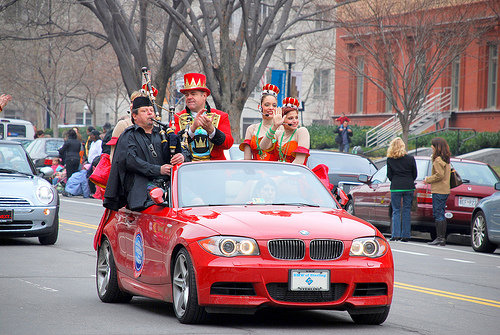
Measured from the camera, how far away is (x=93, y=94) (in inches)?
2542

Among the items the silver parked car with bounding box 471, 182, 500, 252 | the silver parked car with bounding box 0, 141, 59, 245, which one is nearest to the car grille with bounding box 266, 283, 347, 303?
the silver parked car with bounding box 0, 141, 59, 245

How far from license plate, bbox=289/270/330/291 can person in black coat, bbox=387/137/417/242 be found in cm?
1102

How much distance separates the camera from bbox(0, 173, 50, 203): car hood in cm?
1459

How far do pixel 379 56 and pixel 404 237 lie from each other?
12.9 m

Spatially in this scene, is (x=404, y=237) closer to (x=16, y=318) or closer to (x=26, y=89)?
(x=16, y=318)

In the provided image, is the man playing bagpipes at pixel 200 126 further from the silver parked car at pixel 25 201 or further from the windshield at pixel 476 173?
the windshield at pixel 476 173

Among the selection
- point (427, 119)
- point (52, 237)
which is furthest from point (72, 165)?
point (427, 119)

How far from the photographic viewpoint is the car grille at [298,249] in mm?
7301

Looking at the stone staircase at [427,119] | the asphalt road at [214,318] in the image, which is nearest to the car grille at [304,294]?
the asphalt road at [214,318]

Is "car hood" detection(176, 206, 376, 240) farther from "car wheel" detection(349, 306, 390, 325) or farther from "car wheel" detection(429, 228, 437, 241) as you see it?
"car wheel" detection(429, 228, 437, 241)

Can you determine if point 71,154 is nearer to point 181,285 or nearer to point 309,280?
point 181,285

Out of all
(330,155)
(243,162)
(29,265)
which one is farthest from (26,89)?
(243,162)

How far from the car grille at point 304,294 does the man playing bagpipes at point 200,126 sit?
2.33 meters

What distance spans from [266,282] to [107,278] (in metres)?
2.49
